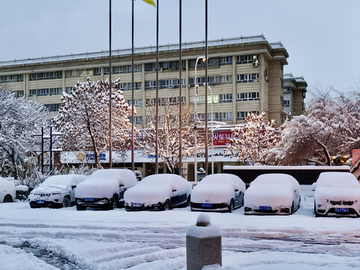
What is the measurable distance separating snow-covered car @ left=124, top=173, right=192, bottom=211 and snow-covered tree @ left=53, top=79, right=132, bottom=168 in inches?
807

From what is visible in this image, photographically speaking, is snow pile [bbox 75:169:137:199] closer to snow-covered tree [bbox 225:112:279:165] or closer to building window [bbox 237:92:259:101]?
snow-covered tree [bbox 225:112:279:165]

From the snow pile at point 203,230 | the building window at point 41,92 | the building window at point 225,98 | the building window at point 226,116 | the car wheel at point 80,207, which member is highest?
the building window at point 41,92

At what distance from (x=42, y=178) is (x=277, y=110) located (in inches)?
1695

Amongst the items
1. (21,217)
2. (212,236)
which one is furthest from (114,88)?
(212,236)

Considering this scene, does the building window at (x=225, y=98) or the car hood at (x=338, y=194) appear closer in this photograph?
the car hood at (x=338, y=194)

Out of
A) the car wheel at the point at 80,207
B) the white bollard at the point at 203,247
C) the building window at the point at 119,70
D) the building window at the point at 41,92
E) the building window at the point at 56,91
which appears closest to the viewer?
the white bollard at the point at 203,247

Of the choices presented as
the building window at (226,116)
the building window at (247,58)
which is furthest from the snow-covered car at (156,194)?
the building window at (247,58)

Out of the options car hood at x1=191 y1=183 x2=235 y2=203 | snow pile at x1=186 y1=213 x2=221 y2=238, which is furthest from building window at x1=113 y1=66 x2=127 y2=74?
snow pile at x1=186 y1=213 x2=221 y2=238

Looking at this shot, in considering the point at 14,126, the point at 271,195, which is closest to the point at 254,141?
the point at 14,126

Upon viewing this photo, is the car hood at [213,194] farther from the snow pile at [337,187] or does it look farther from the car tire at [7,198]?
the car tire at [7,198]

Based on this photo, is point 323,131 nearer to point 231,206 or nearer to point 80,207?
point 231,206

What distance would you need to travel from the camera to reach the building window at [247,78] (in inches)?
2388

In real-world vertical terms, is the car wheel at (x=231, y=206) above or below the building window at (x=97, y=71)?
below

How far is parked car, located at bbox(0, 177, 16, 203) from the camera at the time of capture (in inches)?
860
